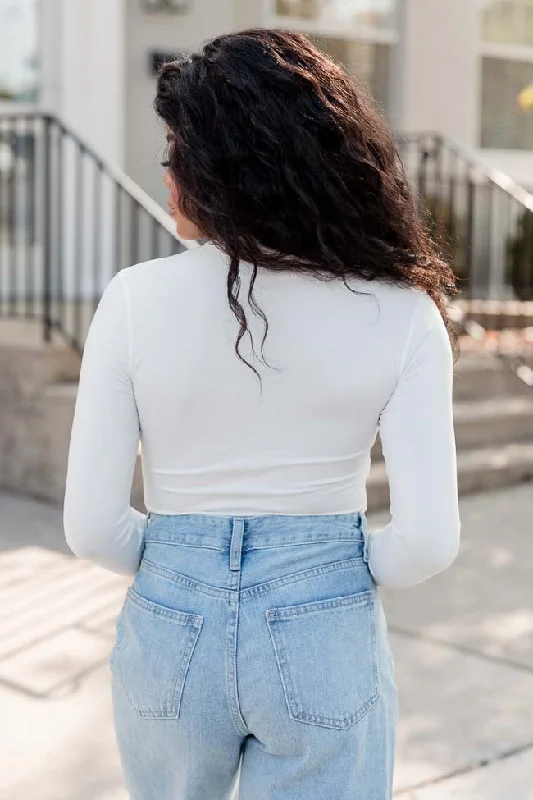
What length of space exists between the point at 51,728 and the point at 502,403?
4392 millimetres

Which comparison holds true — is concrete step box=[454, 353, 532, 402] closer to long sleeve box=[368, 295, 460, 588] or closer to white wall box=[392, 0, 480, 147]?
white wall box=[392, 0, 480, 147]

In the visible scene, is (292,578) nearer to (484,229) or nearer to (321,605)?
(321,605)

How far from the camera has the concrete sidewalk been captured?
9.29 feet

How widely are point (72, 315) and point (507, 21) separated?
5.85 meters

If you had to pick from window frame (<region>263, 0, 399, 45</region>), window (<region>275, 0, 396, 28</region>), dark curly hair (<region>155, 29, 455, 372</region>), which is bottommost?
dark curly hair (<region>155, 29, 455, 372</region>)

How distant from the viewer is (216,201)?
132cm

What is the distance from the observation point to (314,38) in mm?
6227

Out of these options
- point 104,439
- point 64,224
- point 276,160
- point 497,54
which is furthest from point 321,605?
point 497,54

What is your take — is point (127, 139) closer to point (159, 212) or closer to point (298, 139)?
point (159, 212)

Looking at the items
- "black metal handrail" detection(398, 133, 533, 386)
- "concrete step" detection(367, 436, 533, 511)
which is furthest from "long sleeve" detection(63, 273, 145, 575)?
"black metal handrail" detection(398, 133, 533, 386)

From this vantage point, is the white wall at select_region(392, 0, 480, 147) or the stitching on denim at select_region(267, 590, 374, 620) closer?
the stitching on denim at select_region(267, 590, 374, 620)

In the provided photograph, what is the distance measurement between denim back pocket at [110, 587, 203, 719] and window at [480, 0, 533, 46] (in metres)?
9.55

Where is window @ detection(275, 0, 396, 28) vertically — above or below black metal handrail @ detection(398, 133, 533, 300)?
above

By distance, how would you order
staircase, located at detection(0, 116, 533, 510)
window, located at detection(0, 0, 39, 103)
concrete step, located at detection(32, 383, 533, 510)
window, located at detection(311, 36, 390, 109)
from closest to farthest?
→ concrete step, located at detection(32, 383, 533, 510), staircase, located at detection(0, 116, 533, 510), window, located at detection(0, 0, 39, 103), window, located at detection(311, 36, 390, 109)
